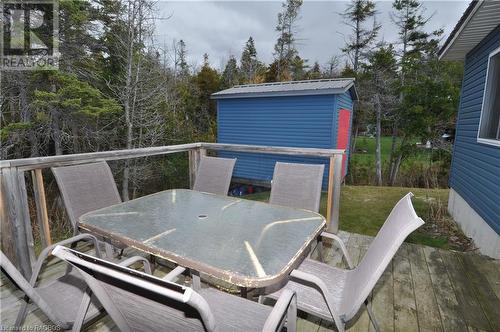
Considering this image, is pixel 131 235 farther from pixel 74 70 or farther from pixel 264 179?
pixel 74 70

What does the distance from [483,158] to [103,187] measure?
4.94 metres

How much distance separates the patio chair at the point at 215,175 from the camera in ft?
9.55

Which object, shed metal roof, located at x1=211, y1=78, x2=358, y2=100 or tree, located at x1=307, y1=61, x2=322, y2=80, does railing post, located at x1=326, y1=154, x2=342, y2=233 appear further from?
tree, located at x1=307, y1=61, x2=322, y2=80

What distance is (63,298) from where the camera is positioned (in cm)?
146

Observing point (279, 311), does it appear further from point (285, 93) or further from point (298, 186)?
point (285, 93)

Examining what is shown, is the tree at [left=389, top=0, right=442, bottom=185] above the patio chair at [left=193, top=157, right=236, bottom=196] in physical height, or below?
above

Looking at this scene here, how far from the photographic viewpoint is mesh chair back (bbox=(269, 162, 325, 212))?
8.14 ft

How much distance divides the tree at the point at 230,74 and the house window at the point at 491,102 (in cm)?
1466

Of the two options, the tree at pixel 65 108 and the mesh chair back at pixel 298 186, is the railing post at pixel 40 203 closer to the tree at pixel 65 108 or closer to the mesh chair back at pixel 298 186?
the mesh chair back at pixel 298 186

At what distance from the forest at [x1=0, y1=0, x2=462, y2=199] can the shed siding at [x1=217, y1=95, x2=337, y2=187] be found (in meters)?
2.80

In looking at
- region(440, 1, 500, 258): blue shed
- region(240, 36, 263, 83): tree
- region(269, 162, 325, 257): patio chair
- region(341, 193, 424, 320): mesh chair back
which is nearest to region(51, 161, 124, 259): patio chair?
region(269, 162, 325, 257): patio chair

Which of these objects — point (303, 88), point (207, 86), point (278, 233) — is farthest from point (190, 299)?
point (207, 86)

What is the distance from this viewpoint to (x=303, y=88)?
24.4ft

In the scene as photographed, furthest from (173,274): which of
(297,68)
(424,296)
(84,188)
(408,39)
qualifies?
(297,68)
